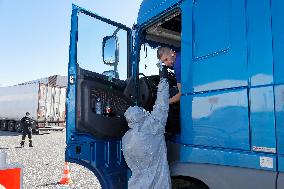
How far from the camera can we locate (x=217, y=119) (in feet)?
8.84

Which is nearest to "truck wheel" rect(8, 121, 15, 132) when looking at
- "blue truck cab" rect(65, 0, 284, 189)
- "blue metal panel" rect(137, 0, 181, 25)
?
"blue truck cab" rect(65, 0, 284, 189)

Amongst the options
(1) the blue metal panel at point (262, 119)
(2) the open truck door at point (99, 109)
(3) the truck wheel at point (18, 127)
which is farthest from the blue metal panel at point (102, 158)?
(3) the truck wheel at point (18, 127)

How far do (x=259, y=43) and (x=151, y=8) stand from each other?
161 centimetres

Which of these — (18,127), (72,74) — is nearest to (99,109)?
(72,74)

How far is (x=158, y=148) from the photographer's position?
3.22m

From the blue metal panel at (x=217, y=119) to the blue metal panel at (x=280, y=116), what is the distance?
0.24 meters

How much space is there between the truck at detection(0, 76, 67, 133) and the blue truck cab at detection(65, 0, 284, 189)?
73.0 feet

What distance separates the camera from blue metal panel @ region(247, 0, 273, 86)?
7.74 feet

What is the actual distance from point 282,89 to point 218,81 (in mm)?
576

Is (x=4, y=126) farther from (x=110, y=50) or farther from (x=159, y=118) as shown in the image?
(x=159, y=118)

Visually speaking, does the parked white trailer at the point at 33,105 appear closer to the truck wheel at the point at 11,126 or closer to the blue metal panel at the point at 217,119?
the truck wheel at the point at 11,126

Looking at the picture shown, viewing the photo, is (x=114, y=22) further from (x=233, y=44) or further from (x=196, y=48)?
(x=233, y=44)

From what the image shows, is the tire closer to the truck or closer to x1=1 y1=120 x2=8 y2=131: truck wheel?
the truck

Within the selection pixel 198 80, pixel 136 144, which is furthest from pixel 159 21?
pixel 136 144
